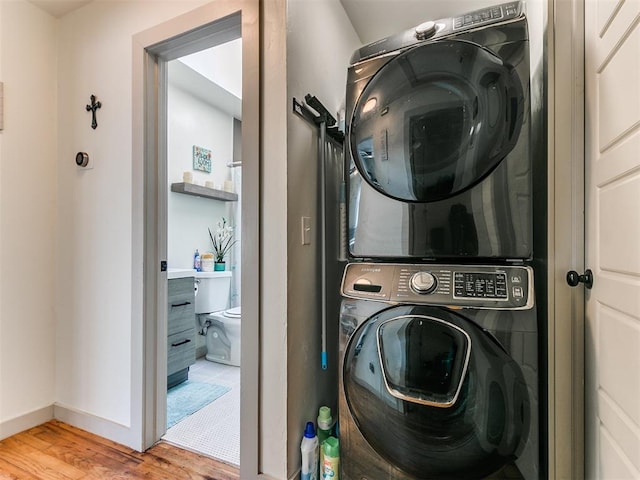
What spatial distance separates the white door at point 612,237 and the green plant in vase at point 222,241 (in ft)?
9.84

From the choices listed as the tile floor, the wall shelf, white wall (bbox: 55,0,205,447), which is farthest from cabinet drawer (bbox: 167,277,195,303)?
the wall shelf

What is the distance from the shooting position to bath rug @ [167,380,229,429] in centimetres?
197

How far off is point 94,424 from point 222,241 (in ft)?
6.55

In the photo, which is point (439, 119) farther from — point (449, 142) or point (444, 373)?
point (444, 373)

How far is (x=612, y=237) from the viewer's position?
0.82m

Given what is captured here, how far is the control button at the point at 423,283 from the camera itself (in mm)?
1010

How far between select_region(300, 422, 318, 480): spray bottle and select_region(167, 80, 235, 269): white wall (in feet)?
7.17

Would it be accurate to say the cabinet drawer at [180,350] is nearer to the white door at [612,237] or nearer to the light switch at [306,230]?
the light switch at [306,230]

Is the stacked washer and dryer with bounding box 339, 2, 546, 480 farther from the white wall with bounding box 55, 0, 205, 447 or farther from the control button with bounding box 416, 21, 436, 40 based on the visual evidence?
the white wall with bounding box 55, 0, 205, 447


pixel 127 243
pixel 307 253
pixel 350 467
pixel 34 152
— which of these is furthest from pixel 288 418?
pixel 34 152

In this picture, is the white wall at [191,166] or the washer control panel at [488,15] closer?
the washer control panel at [488,15]

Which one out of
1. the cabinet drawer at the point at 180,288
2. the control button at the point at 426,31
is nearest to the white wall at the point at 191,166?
the cabinet drawer at the point at 180,288

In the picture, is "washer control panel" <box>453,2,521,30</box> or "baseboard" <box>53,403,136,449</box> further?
"baseboard" <box>53,403,136,449</box>

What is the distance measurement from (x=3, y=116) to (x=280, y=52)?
1.69 meters
